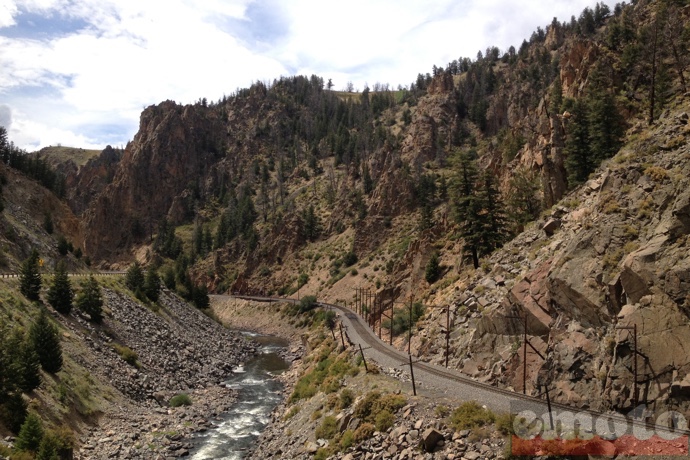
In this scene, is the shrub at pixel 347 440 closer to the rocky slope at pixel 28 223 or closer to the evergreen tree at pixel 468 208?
the evergreen tree at pixel 468 208

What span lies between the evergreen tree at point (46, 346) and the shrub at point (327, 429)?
18.9m

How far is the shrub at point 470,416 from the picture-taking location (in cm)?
1906

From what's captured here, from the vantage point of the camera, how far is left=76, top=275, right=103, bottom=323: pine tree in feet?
144

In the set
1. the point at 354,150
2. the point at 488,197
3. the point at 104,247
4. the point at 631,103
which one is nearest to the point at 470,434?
the point at 488,197

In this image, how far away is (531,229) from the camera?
41.4m

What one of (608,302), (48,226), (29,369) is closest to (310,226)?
(48,226)

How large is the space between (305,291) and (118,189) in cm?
11692

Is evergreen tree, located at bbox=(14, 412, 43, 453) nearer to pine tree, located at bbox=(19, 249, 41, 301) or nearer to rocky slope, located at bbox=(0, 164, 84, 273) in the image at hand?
pine tree, located at bbox=(19, 249, 41, 301)

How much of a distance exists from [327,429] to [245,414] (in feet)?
48.8

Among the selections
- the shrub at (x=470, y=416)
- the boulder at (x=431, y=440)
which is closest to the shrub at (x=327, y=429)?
the boulder at (x=431, y=440)

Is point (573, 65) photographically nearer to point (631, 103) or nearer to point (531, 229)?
point (631, 103)

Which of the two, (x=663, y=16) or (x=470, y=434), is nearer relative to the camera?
(x=470, y=434)

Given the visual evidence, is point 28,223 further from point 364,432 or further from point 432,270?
point 364,432

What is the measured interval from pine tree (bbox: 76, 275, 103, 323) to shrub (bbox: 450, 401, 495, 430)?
123ft
